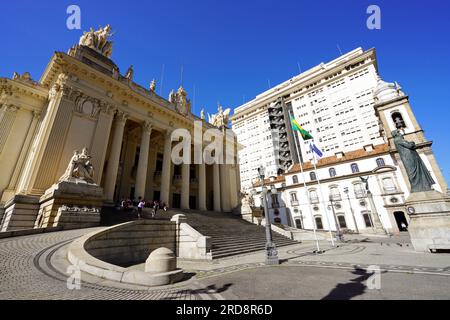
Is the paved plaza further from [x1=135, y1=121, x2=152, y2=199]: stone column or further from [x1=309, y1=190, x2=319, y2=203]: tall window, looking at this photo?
[x1=309, y1=190, x2=319, y2=203]: tall window

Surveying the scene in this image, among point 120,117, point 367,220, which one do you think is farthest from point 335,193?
point 120,117

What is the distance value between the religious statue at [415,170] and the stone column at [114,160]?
19384 millimetres

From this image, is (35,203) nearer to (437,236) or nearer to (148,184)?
(148,184)

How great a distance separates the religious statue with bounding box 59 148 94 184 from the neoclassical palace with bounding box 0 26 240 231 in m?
2.65

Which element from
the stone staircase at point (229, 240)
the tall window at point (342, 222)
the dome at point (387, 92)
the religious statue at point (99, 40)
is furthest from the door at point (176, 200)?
the dome at point (387, 92)

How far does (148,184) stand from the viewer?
22406 millimetres

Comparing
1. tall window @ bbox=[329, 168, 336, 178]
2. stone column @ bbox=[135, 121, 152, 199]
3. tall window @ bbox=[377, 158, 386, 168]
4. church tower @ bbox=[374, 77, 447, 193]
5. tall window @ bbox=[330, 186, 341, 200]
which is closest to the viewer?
stone column @ bbox=[135, 121, 152, 199]

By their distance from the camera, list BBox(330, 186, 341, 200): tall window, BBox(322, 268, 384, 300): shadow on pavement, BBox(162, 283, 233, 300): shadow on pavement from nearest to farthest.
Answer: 1. BBox(322, 268, 384, 300): shadow on pavement
2. BBox(162, 283, 233, 300): shadow on pavement
3. BBox(330, 186, 341, 200): tall window

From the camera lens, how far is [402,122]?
2639cm

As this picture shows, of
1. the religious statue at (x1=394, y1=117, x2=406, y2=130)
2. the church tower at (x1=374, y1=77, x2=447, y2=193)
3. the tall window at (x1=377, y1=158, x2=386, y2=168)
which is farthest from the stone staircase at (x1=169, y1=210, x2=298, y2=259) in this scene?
the religious statue at (x1=394, y1=117, x2=406, y2=130)

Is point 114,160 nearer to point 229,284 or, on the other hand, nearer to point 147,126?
point 147,126

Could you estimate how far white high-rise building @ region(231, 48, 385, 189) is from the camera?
43312 mm
